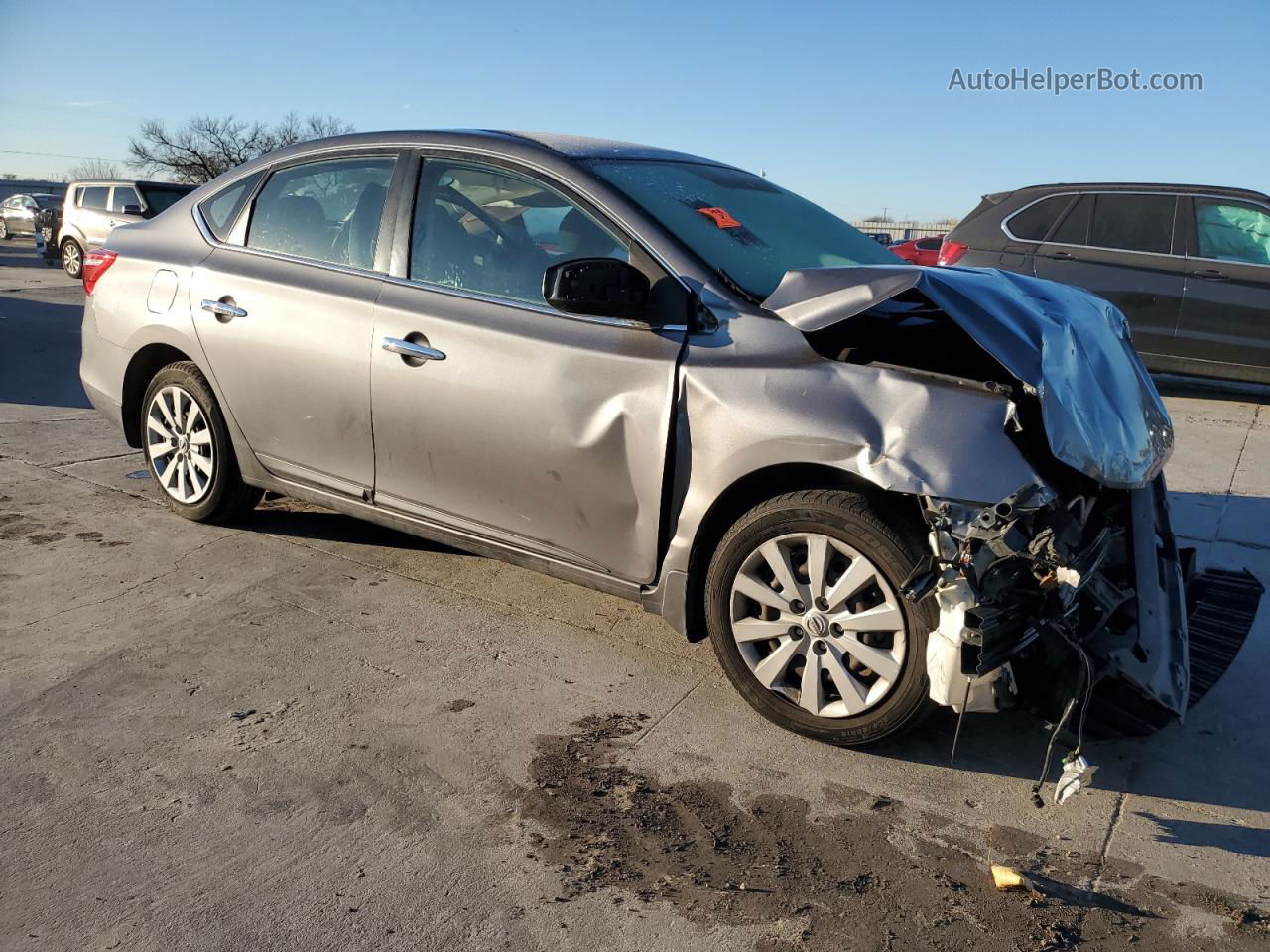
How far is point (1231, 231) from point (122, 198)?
60.4 ft

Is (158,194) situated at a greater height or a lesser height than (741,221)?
greater

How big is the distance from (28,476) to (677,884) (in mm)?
4838

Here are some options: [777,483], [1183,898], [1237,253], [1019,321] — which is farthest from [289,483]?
[1237,253]

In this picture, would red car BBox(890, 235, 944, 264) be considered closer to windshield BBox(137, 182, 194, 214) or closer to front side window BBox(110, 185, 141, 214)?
windshield BBox(137, 182, 194, 214)

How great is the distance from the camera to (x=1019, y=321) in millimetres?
3119

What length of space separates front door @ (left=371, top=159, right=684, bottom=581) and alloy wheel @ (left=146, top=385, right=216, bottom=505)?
117 cm

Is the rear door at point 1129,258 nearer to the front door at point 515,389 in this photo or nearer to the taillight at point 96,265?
the front door at point 515,389

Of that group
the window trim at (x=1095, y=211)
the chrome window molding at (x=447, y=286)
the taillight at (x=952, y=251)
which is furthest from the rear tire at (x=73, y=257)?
the chrome window molding at (x=447, y=286)

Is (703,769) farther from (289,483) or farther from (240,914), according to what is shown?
(289,483)

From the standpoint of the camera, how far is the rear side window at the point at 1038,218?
370 inches

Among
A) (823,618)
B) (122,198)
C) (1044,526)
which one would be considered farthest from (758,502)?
(122,198)

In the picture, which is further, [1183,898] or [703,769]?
[703,769]

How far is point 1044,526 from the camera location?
2.97 m

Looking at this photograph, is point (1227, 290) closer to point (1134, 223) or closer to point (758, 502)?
point (1134, 223)
